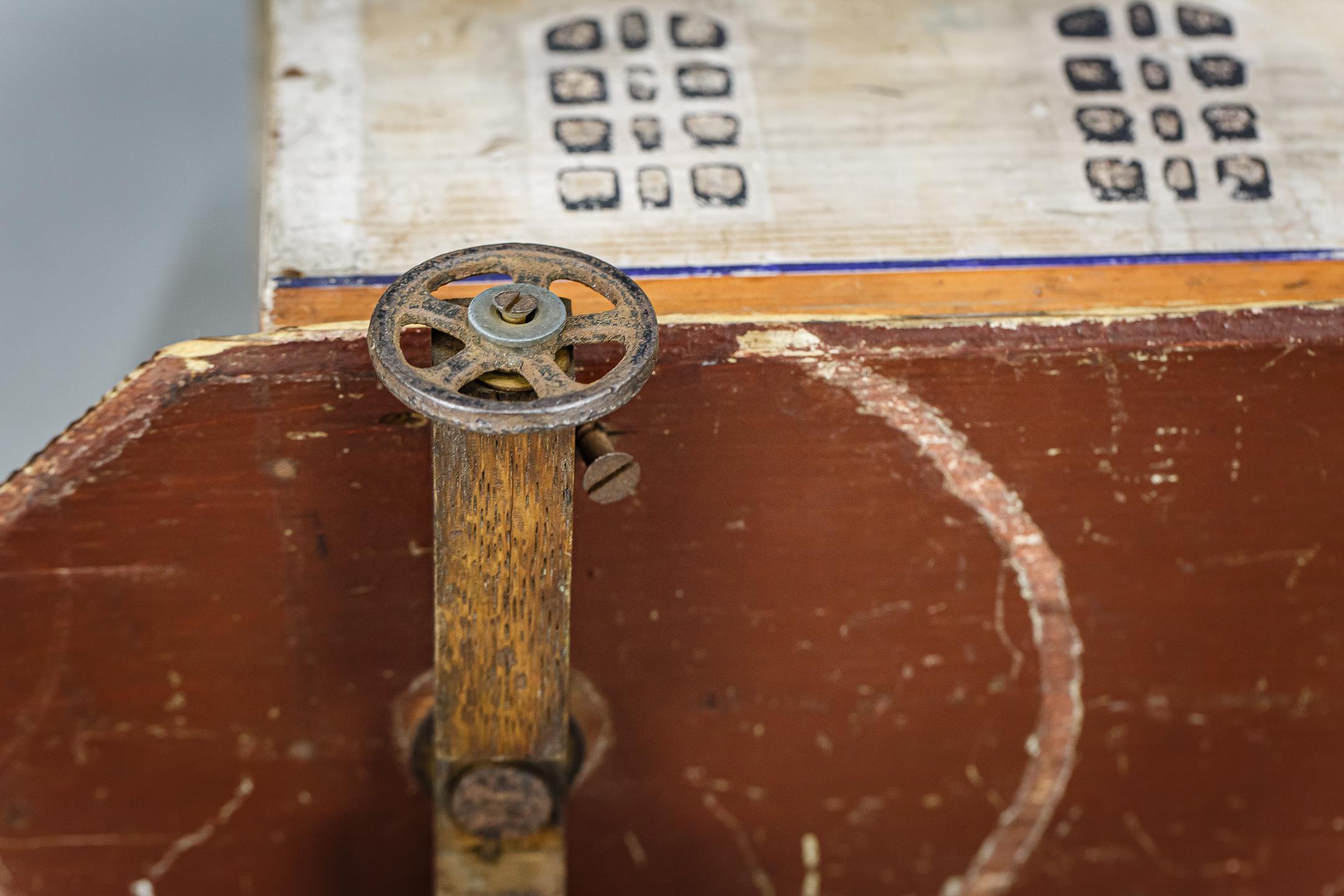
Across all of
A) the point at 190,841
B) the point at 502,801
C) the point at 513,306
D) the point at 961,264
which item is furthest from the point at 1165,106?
the point at 190,841

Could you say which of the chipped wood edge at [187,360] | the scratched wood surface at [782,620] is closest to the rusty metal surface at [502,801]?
the scratched wood surface at [782,620]

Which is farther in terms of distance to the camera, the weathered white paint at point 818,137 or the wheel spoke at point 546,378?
the weathered white paint at point 818,137

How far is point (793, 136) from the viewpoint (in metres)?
1.12

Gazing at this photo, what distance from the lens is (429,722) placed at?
109cm

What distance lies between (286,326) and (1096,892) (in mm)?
831

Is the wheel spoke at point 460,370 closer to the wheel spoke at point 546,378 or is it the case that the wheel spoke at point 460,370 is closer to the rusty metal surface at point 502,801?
the wheel spoke at point 546,378

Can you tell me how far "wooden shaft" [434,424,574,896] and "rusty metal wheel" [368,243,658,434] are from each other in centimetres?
5

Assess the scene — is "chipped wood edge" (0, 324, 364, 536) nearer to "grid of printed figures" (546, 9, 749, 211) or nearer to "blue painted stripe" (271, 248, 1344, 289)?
"blue painted stripe" (271, 248, 1344, 289)

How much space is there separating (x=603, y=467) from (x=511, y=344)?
10 cm

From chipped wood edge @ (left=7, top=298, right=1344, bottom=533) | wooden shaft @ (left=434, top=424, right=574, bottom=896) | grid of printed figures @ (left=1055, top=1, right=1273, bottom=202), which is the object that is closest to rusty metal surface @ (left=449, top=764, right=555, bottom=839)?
wooden shaft @ (left=434, top=424, right=574, bottom=896)

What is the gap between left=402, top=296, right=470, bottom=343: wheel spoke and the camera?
76cm

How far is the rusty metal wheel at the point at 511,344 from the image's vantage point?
0.70 meters

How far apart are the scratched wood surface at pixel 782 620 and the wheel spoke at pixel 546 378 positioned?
195mm

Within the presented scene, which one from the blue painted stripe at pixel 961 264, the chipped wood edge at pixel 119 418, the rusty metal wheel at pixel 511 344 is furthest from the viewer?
the blue painted stripe at pixel 961 264
